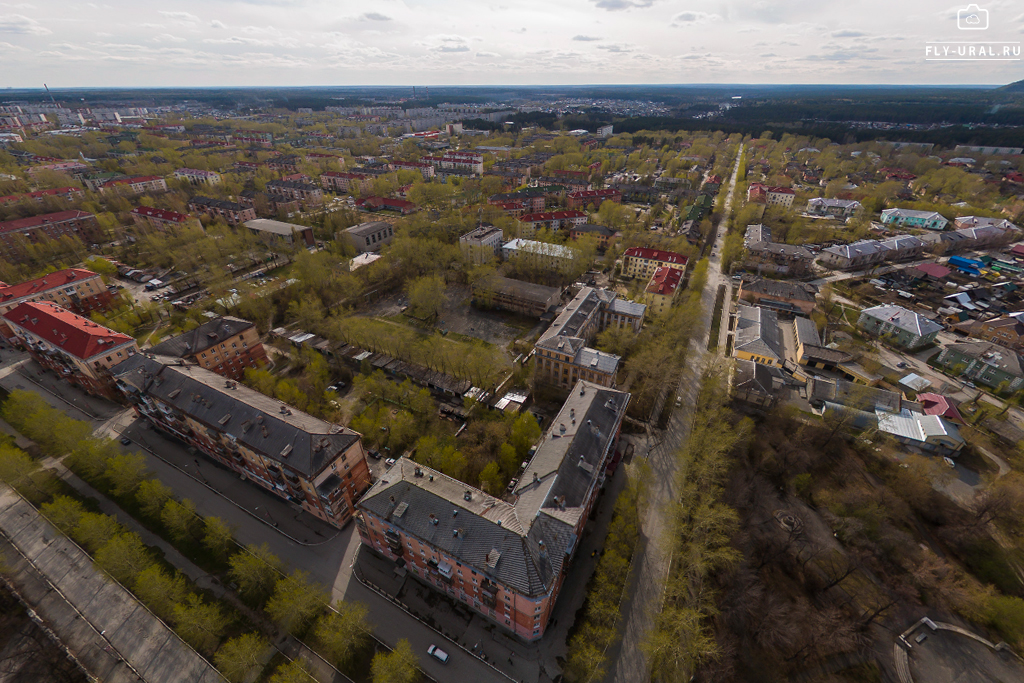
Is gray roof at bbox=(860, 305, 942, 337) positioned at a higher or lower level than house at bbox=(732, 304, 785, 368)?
higher

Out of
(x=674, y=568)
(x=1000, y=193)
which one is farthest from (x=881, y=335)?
(x=1000, y=193)

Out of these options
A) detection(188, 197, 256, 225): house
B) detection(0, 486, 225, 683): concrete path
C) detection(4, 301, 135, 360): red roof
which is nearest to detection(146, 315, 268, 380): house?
detection(4, 301, 135, 360): red roof

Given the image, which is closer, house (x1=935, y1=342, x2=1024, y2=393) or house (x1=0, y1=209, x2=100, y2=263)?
house (x1=935, y1=342, x2=1024, y2=393)

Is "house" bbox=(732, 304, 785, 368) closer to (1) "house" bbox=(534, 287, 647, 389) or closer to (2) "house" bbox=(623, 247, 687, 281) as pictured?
(1) "house" bbox=(534, 287, 647, 389)

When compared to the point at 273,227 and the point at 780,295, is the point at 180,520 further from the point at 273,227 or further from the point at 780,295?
the point at 780,295

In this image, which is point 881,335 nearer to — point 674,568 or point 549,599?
point 674,568

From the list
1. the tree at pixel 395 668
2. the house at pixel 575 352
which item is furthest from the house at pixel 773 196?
the tree at pixel 395 668
